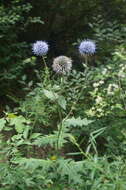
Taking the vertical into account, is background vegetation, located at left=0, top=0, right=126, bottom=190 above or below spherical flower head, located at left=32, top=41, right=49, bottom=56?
below

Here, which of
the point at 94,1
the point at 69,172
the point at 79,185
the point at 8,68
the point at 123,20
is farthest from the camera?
the point at 123,20

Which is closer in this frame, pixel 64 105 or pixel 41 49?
pixel 64 105

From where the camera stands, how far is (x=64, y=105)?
200 cm

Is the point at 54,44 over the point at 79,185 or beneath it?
Answer: beneath

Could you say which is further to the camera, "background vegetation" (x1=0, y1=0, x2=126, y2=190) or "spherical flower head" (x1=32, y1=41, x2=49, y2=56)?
"spherical flower head" (x1=32, y1=41, x2=49, y2=56)

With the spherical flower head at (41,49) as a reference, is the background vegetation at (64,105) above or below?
below

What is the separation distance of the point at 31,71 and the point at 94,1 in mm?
1232

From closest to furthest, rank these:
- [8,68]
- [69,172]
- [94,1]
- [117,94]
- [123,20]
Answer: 1. [69,172]
2. [117,94]
3. [8,68]
4. [94,1]
5. [123,20]

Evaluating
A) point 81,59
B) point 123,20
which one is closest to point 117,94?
point 81,59

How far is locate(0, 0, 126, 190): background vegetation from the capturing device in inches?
77.0

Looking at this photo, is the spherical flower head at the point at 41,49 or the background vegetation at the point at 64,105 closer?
the background vegetation at the point at 64,105

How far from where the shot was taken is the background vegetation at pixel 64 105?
1956 mm

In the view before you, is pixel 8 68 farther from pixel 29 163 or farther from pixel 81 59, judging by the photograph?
pixel 29 163

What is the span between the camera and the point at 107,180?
1976mm
